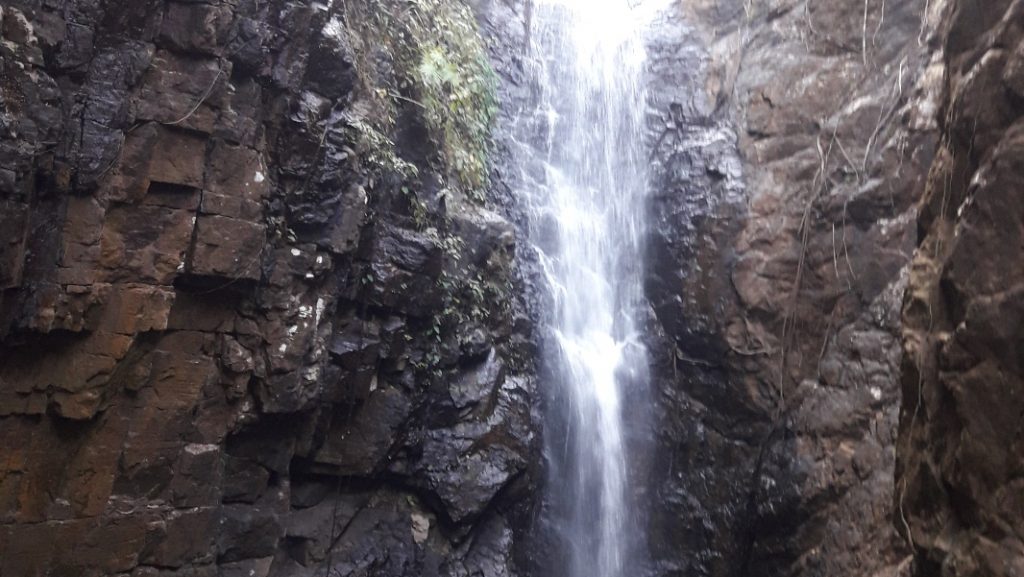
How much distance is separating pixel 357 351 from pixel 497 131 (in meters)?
4.68

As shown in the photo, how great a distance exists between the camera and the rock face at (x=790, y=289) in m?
7.95

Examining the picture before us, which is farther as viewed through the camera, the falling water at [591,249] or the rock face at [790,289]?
the falling water at [591,249]

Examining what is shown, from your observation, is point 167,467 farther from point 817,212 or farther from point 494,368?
point 817,212

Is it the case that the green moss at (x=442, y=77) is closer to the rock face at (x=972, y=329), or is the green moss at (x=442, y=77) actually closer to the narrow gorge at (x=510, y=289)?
the narrow gorge at (x=510, y=289)

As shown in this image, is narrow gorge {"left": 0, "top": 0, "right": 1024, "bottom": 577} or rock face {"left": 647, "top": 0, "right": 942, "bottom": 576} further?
rock face {"left": 647, "top": 0, "right": 942, "bottom": 576}

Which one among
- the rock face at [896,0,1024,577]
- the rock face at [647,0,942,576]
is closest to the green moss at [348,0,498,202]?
the rock face at [647,0,942,576]

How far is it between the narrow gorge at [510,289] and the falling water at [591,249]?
5 centimetres

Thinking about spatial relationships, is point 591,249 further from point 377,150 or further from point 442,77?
point 377,150

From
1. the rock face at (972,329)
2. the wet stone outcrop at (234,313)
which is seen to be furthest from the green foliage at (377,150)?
the rock face at (972,329)

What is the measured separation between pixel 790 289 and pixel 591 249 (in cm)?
295

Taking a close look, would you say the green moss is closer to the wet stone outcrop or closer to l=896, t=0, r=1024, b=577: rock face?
the wet stone outcrop

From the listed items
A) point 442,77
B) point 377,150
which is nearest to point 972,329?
point 377,150

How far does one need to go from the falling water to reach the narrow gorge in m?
0.05

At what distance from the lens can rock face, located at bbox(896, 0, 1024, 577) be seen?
2648mm
